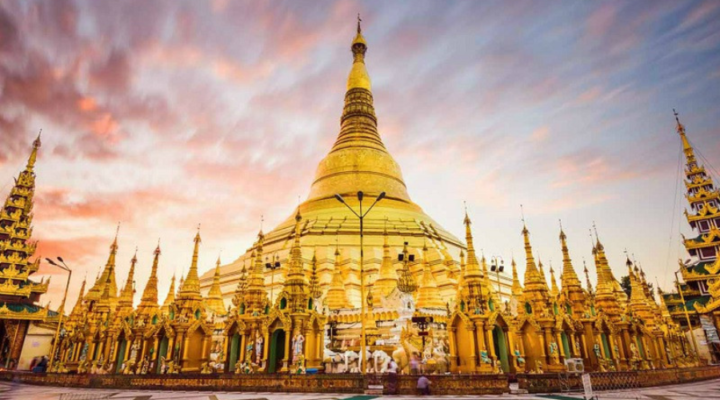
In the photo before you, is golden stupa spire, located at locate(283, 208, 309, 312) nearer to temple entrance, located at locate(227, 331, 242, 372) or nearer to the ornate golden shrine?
the ornate golden shrine

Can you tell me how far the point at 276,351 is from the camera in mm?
18047

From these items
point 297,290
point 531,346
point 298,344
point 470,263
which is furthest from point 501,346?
point 297,290

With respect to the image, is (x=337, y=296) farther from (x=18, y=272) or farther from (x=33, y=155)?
(x=33, y=155)

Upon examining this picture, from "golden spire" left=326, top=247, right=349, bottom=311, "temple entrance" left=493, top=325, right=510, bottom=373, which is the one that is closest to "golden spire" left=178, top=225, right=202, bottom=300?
"golden spire" left=326, top=247, right=349, bottom=311

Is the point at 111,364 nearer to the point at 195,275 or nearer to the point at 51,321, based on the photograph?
the point at 195,275

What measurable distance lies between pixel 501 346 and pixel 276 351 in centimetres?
959

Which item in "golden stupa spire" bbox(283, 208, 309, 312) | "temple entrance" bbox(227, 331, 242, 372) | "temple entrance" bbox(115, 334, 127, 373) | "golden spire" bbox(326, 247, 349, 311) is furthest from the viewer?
"golden spire" bbox(326, 247, 349, 311)

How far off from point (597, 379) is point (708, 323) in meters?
30.7

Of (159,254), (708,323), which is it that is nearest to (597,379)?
(159,254)

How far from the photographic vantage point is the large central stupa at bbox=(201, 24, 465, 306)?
33.5 meters

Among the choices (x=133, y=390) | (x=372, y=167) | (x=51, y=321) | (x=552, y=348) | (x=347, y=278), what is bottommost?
(x=133, y=390)

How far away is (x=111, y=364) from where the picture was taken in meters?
21.6

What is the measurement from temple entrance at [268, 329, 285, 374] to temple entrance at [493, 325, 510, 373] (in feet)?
29.7

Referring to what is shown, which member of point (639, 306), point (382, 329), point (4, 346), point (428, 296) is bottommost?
point (4, 346)
